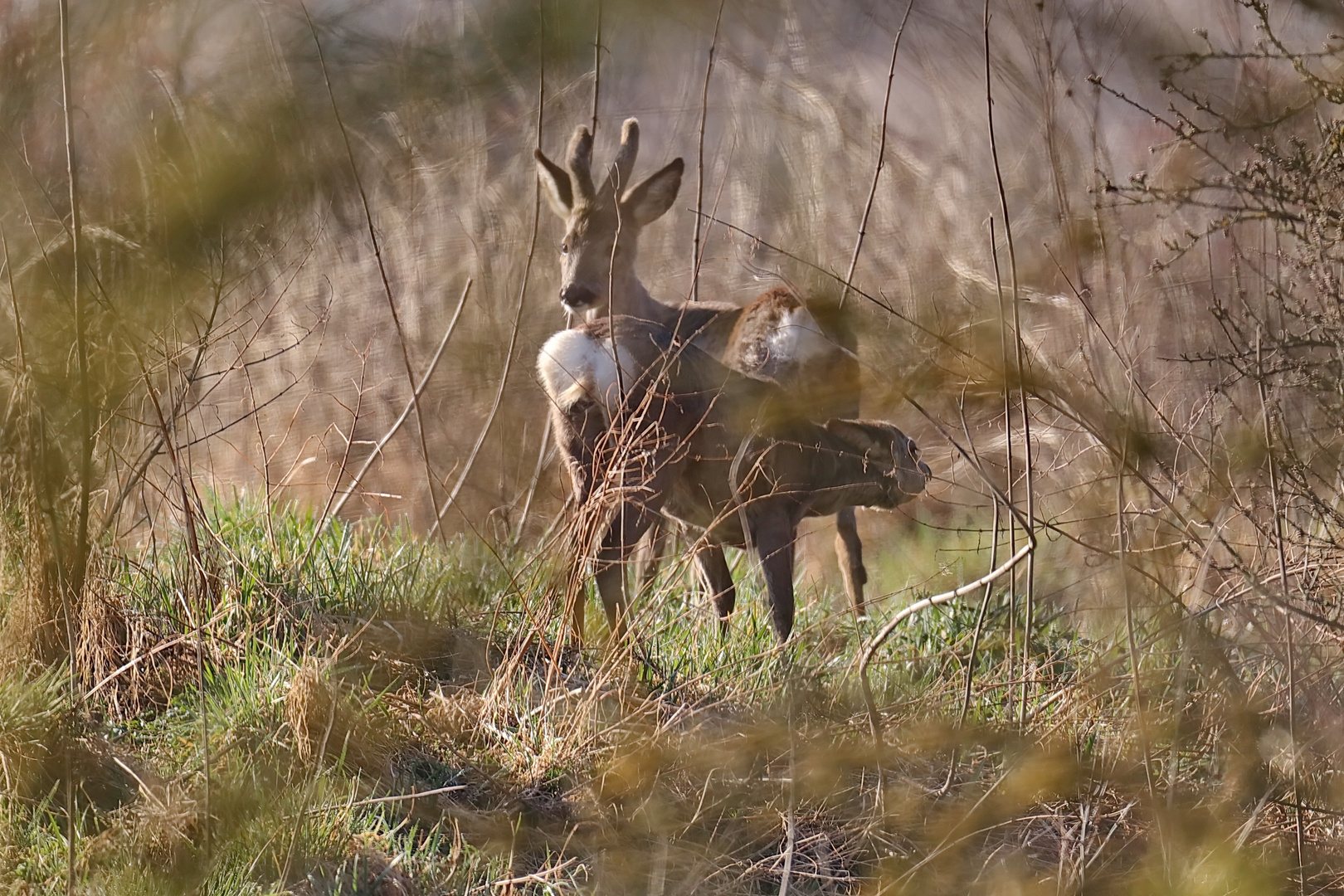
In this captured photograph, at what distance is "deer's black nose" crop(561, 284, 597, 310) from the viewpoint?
584 cm

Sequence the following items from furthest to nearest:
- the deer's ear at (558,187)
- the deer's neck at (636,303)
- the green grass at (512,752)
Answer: the deer's neck at (636,303) → the deer's ear at (558,187) → the green grass at (512,752)

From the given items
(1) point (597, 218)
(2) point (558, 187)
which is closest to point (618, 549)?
(1) point (597, 218)

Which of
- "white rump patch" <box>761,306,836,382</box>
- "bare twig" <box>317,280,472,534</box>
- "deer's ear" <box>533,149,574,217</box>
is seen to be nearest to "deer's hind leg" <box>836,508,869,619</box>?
"white rump patch" <box>761,306,836,382</box>

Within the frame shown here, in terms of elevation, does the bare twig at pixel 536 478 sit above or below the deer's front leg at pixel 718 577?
above

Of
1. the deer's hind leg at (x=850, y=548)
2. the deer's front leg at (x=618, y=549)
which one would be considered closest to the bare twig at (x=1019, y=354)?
the deer's front leg at (x=618, y=549)

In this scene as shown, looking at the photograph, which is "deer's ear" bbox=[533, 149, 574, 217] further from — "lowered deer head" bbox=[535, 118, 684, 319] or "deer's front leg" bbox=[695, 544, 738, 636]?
"deer's front leg" bbox=[695, 544, 738, 636]

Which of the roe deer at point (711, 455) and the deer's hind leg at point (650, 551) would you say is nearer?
the roe deer at point (711, 455)

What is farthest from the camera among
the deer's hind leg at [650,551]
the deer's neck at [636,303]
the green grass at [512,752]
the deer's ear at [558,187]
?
the deer's neck at [636,303]

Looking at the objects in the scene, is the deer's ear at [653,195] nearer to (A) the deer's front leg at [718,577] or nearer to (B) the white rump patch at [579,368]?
(B) the white rump patch at [579,368]

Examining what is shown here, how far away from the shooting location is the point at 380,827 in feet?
10.5

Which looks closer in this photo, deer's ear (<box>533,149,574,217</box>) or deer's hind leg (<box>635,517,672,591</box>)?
deer's hind leg (<box>635,517,672,591</box>)

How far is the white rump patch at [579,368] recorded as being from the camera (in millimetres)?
4910

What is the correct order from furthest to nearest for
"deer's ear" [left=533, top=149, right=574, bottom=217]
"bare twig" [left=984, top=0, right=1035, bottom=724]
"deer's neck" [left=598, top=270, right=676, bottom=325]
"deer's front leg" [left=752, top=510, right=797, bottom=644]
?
"deer's neck" [left=598, top=270, right=676, bottom=325]
"deer's ear" [left=533, top=149, right=574, bottom=217]
"deer's front leg" [left=752, top=510, right=797, bottom=644]
"bare twig" [left=984, top=0, right=1035, bottom=724]

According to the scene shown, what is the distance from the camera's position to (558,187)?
5.94 meters
